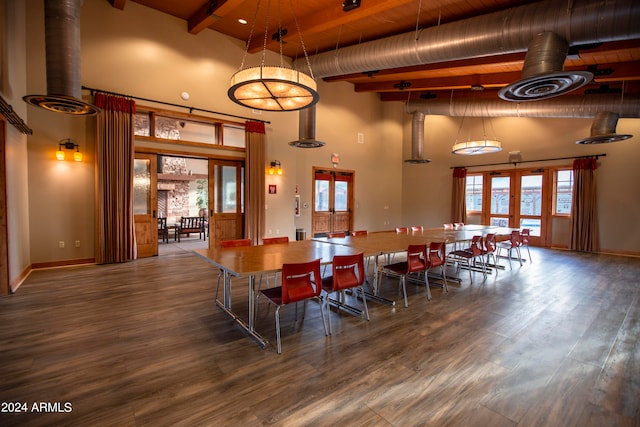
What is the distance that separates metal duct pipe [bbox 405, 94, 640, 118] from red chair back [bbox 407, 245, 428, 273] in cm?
583

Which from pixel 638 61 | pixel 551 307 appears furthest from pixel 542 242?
pixel 551 307

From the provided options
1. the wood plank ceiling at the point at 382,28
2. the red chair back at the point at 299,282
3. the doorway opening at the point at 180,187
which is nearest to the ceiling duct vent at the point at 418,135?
the wood plank ceiling at the point at 382,28

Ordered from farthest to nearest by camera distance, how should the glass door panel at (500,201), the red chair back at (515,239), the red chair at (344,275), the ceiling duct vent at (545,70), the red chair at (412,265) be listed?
the glass door panel at (500,201) < the red chair back at (515,239) < the red chair at (412,265) < the ceiling duct vent at (545,70) < the red chair at (344,275)

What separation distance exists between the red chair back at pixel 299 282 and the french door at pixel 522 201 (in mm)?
8878

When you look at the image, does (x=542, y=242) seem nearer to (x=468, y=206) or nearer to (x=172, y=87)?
(x=468, y=206)

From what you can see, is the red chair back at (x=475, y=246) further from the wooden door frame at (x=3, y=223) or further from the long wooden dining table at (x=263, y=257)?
the wooden door frame at (x=3, y=223)

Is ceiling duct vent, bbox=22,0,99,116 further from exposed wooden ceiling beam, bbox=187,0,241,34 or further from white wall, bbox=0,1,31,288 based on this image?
exposed wooden ceiling beam, bbox=187,0,241,34

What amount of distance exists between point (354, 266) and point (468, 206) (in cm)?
856

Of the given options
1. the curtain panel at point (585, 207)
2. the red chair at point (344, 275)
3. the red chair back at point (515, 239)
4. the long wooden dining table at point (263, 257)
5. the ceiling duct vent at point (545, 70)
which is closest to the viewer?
the long wooden dining table at point (263, 257)

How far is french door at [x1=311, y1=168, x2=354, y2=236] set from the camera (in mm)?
9680

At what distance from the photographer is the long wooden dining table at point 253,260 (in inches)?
109

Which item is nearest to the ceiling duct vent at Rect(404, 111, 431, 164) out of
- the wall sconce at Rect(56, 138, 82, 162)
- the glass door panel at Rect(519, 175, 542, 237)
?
the glass door panel at Rect(519, 175, 542, 237)

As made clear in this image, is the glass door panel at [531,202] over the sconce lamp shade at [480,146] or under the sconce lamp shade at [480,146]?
under

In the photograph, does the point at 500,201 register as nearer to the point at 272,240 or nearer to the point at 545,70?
the point at 545,70
